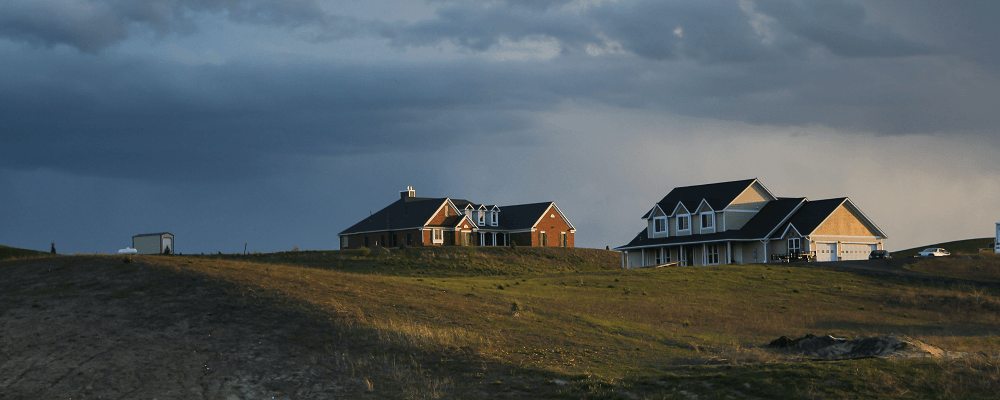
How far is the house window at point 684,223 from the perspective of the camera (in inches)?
3185

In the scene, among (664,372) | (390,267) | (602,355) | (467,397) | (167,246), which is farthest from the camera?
(390,267)

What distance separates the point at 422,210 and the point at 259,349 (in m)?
77.2

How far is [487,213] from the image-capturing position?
353 feet

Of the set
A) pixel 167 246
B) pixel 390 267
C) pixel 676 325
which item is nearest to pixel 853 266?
pixel 676 325

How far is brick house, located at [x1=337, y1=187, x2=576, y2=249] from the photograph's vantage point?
100000 mm

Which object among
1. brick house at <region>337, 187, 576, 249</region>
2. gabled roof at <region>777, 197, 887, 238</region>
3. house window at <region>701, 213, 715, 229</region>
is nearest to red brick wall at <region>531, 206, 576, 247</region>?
brick house at <region>337, 187, 576, 249</region>

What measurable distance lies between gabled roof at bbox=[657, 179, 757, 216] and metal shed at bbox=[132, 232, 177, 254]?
4840cm

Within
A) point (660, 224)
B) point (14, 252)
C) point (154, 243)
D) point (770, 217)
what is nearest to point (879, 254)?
point (770, 217)

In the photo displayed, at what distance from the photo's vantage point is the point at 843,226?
73938 mm

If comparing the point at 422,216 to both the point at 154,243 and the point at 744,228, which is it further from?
the point at 744,228

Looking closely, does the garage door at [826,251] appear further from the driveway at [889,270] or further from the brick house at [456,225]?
the brick house at [456,225]

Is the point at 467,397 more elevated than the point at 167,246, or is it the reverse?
the point at 167,246

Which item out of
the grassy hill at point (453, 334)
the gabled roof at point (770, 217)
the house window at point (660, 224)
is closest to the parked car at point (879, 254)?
the gabled roof at point (770, 217)

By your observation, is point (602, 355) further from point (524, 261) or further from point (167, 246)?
point (524, 261)
